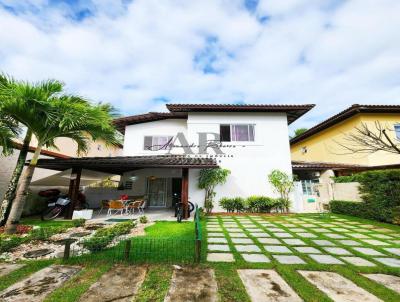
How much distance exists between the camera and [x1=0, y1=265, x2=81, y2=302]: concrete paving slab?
279 centimetres

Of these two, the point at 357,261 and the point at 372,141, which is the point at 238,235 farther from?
the point at 372,141

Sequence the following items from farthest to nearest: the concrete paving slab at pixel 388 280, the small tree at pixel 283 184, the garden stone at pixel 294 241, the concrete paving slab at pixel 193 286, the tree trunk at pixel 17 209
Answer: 1. the small tree at pixel 283 184
2. the tree trunk at pixel 17 209
3. the garden stone at pixel 294 241
4. the concrete paving slab at pixel 388 280
5. the concrete paving slab at pixel 193 286

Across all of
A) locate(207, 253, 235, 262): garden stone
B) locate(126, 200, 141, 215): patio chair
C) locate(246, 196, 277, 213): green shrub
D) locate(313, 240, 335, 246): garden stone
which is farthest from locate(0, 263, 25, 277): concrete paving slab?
locate(246, 196, 277, 213): green shrub

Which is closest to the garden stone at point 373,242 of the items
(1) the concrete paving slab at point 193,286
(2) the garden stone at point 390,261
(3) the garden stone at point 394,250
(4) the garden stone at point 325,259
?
(3) the garden stone at point 394,250

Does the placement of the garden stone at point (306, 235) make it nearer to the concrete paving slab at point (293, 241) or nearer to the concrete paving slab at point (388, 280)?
the concrete paving slab at point (293, 241)

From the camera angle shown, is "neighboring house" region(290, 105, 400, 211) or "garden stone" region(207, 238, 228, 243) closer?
"garden stone" region(207, 238, 228, 243)

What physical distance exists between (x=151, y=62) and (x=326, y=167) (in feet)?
40.2

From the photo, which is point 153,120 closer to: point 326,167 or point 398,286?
point 326,167

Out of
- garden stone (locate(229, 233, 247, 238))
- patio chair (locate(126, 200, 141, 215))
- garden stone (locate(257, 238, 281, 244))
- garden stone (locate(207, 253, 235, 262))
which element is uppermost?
patio chair (locate(126, 200, 141, 215))

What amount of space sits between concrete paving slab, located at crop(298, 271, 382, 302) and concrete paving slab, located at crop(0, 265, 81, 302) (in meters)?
4.27

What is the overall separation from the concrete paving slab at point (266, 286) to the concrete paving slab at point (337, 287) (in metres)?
0.53

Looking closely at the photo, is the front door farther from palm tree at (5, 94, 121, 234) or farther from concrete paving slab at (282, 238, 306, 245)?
concrete paving slab at (282, 238, 306, 245)

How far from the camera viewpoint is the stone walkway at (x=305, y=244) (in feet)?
14.2

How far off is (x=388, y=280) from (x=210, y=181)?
831cm
